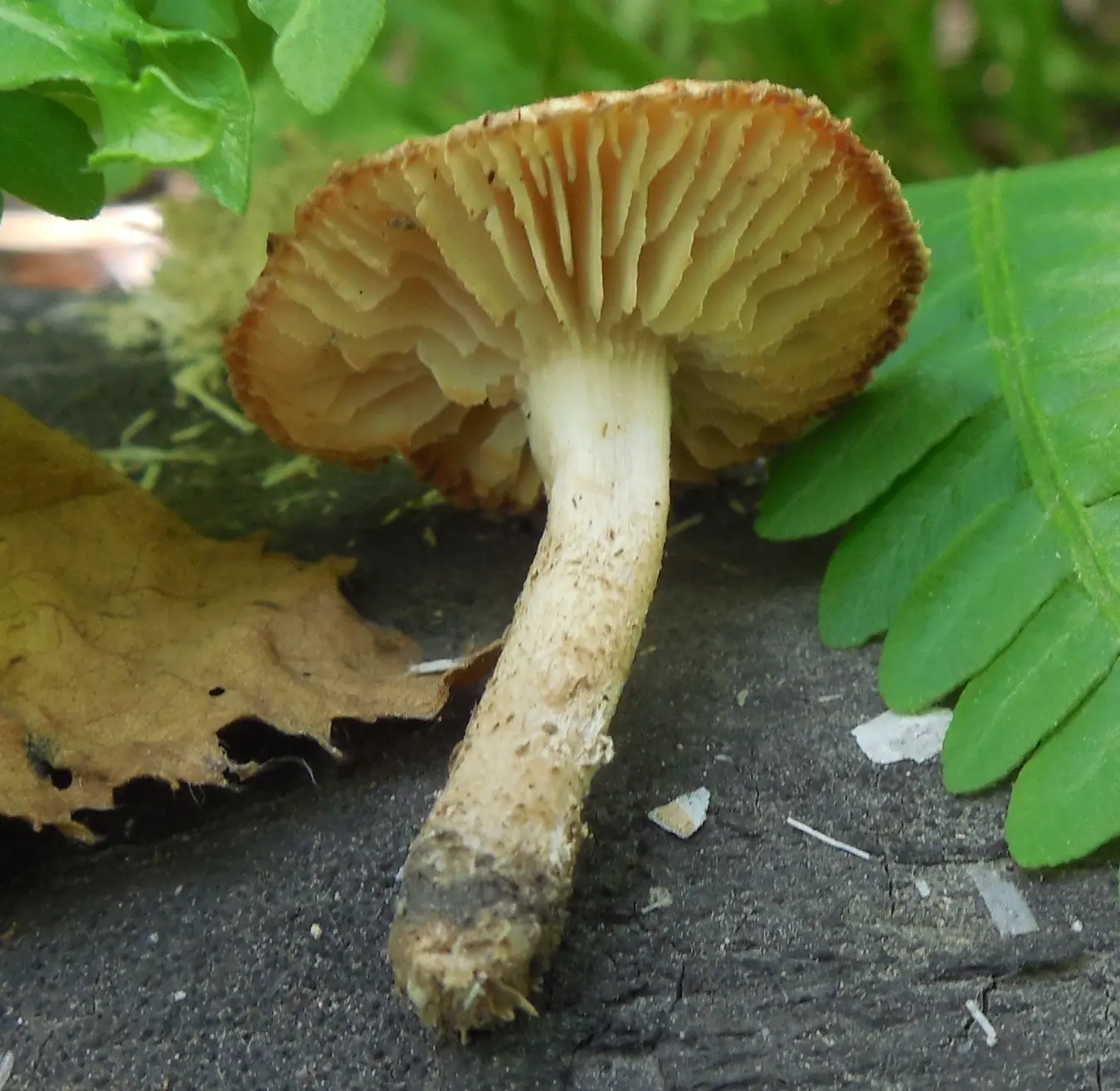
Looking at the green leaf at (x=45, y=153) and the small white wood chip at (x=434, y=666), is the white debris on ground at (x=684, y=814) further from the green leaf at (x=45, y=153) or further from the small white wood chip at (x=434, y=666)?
the green leaf at (x=45, y=153)

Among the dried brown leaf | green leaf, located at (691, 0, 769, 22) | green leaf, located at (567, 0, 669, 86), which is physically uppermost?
green leaf, located at (691, 0, 769, 22)

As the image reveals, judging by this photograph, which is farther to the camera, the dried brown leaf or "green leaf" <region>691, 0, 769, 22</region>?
"green leaf" <region>691, 0, 769, 22</region>

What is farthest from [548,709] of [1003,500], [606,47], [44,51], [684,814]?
[606,47]

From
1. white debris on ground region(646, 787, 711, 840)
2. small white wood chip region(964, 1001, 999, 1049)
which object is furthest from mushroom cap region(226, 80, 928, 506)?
small white wood chip region(964, 1001, 999, 1049)

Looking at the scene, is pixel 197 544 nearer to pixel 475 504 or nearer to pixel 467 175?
pixel 475 504

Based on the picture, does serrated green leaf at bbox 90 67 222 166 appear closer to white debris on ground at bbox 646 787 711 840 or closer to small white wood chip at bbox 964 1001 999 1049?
white debris on ground at bbox 646 787 711 840

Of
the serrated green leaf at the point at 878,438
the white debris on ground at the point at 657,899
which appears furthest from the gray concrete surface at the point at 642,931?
the serrated green leaf at the point at 878,438
